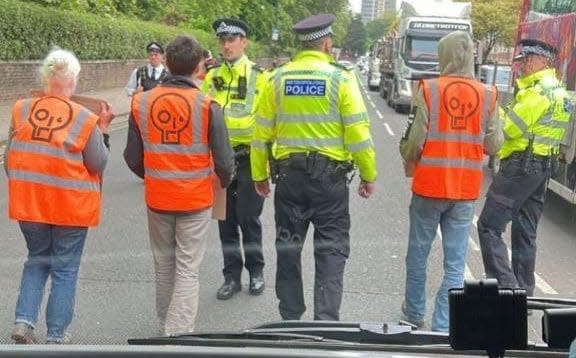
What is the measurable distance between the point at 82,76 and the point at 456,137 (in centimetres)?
2455

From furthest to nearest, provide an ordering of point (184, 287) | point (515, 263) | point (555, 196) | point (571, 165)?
point (555, 196), point (571, 165), point (515, 263), point (184, 287)

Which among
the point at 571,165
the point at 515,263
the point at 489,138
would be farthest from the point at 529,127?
the point at 571,165

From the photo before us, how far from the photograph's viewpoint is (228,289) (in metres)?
5.71

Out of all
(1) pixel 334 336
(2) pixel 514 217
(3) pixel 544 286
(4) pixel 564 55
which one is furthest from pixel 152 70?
(1) pixel 334 336

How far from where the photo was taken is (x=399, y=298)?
5.77 meters

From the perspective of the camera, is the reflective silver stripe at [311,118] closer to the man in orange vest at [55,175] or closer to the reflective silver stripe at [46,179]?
the man in orange vest at [55,175]

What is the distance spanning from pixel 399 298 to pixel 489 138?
4.92 ft

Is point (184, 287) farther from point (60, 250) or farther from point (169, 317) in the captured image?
point (60, 250)

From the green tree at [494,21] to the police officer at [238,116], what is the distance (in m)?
12.0

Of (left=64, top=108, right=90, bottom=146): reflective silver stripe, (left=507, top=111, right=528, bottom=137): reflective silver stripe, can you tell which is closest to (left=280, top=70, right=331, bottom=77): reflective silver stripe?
(left=64, top=108, right=90, bottom=146): reflective silver stripe

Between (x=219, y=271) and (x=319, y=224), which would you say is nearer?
(x=319, y=224)

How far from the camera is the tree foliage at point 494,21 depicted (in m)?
19.8

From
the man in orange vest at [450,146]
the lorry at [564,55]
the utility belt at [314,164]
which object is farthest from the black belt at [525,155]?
the lorry at [564,55]

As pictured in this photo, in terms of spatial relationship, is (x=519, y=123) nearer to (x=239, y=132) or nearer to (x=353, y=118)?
(x=353, y=118)
